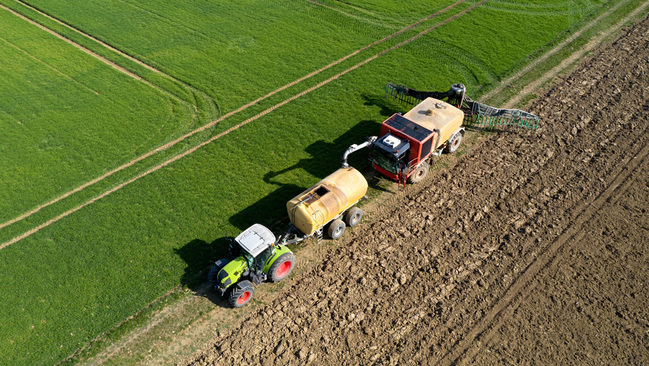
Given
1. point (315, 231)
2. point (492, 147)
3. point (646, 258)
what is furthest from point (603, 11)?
point (315, 231)

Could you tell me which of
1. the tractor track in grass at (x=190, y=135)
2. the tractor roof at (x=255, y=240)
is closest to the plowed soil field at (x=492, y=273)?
the tractor roof at (x=255, y=240)

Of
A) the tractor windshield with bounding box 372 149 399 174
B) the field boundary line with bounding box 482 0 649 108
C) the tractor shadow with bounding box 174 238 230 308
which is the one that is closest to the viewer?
the tractor shadow with bounding box 174 238 230 308

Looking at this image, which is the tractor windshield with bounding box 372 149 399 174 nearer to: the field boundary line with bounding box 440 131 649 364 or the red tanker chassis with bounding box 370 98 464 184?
the red tanker chassis with bounding box 370 98 464 184

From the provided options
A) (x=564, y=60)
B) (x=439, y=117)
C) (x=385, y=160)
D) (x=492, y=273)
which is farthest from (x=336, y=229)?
(x=564, y=60)

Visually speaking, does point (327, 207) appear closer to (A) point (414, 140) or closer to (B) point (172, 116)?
(A) point (414, 140)

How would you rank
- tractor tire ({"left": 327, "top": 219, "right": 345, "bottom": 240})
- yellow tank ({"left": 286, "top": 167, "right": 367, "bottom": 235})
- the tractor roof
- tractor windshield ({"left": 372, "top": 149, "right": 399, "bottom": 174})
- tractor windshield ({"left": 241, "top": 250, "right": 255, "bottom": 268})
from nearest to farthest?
the tractor roof < tractor windshield ({"left": 241, "top": 250, "right": 255, "bottom": 268}) < yellow tank ({"left": 286, "top": 167, "right": 367, "bottom": 235}) < tractor tire ({"left": 327, "top": 219, "right": 345, "bottom": 240}) < tractor windshield ({"left": 372, "top": 149, "right": 399, "bottom": 174})

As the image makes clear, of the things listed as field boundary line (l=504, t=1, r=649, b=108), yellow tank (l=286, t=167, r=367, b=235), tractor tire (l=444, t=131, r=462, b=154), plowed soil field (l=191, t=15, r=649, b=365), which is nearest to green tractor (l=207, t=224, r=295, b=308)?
plowed soil field (l=191, t=15, r=649, b=365)
